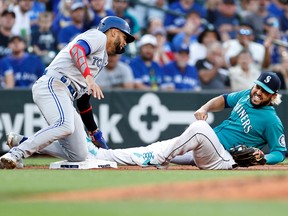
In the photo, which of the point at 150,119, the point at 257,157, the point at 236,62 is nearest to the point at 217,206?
the point at 257,157

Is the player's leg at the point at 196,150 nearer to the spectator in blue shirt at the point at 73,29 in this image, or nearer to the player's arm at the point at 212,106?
the player's arm at the point at 212,106

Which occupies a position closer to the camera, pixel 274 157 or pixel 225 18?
pixel 274 157

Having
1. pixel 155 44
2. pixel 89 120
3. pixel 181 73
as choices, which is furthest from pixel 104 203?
pixel 155 44

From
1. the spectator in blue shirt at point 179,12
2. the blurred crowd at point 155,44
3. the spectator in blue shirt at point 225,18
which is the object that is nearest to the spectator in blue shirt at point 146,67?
the blurred crowd at point 155,44

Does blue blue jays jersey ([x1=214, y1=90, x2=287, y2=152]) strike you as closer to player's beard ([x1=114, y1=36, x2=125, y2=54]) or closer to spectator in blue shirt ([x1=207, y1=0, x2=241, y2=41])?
player's beard ([x1=114, y1=36, x2=125, y2=54])

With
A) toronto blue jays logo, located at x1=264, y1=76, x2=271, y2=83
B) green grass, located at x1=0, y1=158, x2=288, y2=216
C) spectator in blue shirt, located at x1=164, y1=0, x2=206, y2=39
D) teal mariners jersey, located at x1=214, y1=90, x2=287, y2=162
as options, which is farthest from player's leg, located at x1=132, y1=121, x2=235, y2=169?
spectator in blue shirt, located at x1=164, y1=0, x2=206, y2=39

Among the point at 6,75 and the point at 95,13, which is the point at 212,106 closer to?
the point at 6,75
